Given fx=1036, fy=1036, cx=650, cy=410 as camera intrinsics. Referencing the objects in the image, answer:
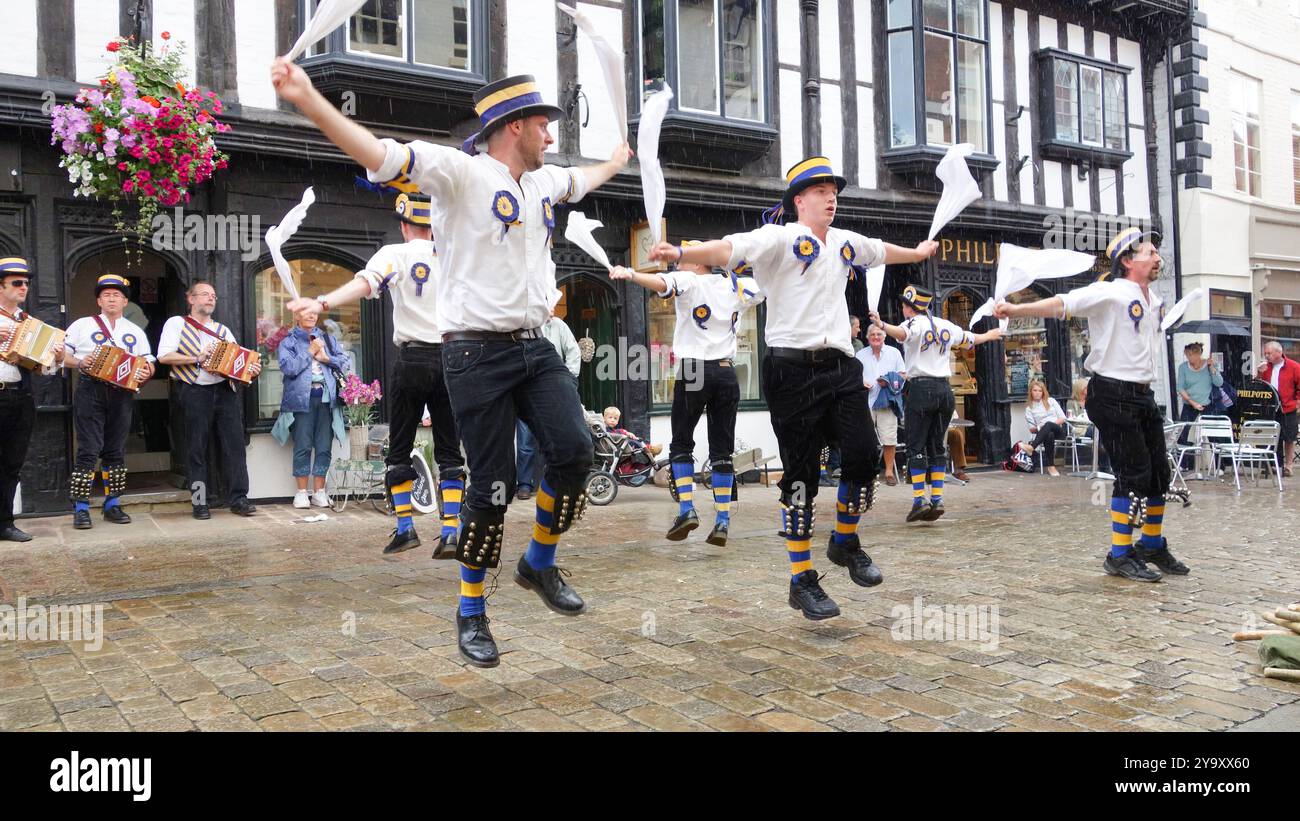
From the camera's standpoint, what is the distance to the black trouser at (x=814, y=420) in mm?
5312

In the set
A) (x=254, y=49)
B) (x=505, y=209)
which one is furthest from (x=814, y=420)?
(x=254, y=49)

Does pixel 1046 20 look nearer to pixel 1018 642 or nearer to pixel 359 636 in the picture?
pixel 1018 642

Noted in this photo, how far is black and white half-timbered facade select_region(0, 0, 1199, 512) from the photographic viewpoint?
997 centimetres

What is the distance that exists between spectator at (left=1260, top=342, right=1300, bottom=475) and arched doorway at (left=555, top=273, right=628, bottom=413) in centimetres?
1069

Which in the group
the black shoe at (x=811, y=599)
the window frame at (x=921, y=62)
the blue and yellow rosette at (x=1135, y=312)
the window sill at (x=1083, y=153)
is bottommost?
the black shoe at (x=811, y=599)

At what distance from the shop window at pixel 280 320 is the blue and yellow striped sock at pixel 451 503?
14.1 feet

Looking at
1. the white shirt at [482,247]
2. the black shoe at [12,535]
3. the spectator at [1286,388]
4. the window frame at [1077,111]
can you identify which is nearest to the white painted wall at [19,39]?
the black shoe at [12,535]

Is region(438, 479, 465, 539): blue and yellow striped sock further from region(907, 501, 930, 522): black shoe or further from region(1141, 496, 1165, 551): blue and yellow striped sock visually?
Result: region(907, 501, 930, 522): black shoe

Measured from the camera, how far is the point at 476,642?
4.27 metres

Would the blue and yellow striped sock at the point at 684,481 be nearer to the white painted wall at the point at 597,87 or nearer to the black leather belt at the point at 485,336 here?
the black leather belt at the point at 485,336

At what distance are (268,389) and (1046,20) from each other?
14377mm

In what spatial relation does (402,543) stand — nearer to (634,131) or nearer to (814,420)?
(814,420)

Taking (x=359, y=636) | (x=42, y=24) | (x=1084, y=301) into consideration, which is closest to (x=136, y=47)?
(x=42, y=24)

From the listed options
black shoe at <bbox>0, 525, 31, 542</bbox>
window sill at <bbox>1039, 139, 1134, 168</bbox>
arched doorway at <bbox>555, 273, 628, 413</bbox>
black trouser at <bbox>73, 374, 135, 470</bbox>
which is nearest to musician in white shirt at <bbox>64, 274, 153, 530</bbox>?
black trouser at <bbox>73, 374, 135, 470</bbox>
